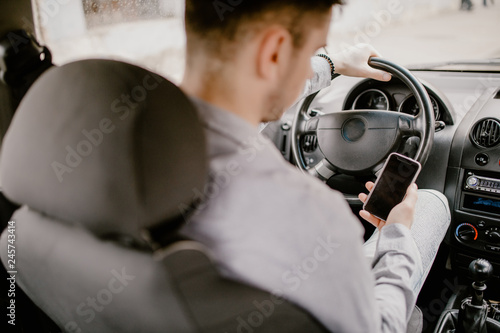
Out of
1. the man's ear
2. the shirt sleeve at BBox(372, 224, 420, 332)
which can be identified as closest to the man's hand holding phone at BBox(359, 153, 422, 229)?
the shirt sleeve at BBox(372, 224, 420, 332)

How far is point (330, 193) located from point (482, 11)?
197cm

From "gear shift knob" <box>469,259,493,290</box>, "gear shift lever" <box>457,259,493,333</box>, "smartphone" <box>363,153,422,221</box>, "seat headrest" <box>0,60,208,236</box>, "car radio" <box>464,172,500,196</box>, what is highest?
"seat headrest" <box>0,60,208,236</box>

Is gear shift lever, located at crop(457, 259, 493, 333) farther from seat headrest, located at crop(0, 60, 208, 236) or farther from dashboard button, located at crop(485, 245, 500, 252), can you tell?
seat headrest, located at crop(0, 60, 208, 236)

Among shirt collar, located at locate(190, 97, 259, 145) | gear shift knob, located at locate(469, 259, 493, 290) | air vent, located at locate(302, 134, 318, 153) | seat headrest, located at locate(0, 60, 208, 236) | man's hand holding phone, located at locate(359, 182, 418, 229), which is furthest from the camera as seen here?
air vent, located at locate(302, 134, 318, 153)

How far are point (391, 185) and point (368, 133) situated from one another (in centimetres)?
39

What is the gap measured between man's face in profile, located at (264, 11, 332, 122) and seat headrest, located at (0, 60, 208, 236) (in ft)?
0.71

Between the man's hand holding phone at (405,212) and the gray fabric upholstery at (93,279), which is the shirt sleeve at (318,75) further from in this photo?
the gray fabric upholstery at (93,279)

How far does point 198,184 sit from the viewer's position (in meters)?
0.63

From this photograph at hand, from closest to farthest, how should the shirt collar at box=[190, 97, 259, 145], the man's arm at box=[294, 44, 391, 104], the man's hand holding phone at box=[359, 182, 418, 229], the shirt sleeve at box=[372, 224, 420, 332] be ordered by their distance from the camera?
the shirt collar at box=[190, 97, 259, 145] → the shirt sleeve at box=[372, 224, 420, 332] → the man's hand holding phone at box=[359, 182, 418, 229] → the man's arm at box=[294, 44, 391, 104]

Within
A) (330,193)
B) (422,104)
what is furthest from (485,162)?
(330,193)

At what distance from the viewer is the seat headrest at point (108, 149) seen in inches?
23.9

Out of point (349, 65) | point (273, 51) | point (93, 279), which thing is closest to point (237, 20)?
point (273, 51)

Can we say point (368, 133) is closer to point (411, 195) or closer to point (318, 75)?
point (318, 75)

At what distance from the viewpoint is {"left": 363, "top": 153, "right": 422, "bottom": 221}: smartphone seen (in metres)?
1.42
